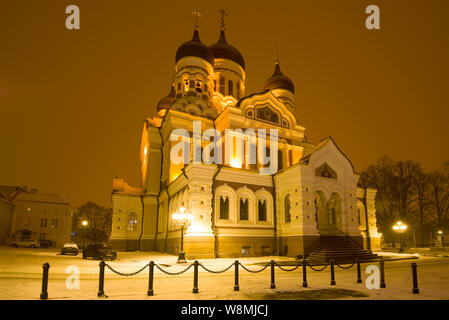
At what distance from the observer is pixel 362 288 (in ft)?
33.7

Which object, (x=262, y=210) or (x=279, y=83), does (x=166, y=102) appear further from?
(x=262, y=210)

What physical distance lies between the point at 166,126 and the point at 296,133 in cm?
1336

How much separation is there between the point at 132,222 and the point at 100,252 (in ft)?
35.2

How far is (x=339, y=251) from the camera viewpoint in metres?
20.9

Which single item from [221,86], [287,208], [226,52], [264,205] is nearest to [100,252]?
[264,205]

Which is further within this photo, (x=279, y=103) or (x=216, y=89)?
(x=216, y=89)

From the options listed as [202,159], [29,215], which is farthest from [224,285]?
[29,215]

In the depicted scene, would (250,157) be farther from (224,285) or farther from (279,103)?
(224,285)

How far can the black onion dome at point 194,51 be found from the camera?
1421 inches

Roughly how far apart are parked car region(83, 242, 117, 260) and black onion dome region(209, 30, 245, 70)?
91.8ft

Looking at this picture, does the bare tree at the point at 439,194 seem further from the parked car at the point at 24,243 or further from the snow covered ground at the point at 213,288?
the parked car at the point at 24,243

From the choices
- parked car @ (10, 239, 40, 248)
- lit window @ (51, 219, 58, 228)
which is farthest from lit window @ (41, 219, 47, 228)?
parked car @ (10, 239, 40, 248)

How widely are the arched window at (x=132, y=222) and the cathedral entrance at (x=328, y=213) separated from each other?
720 inches
